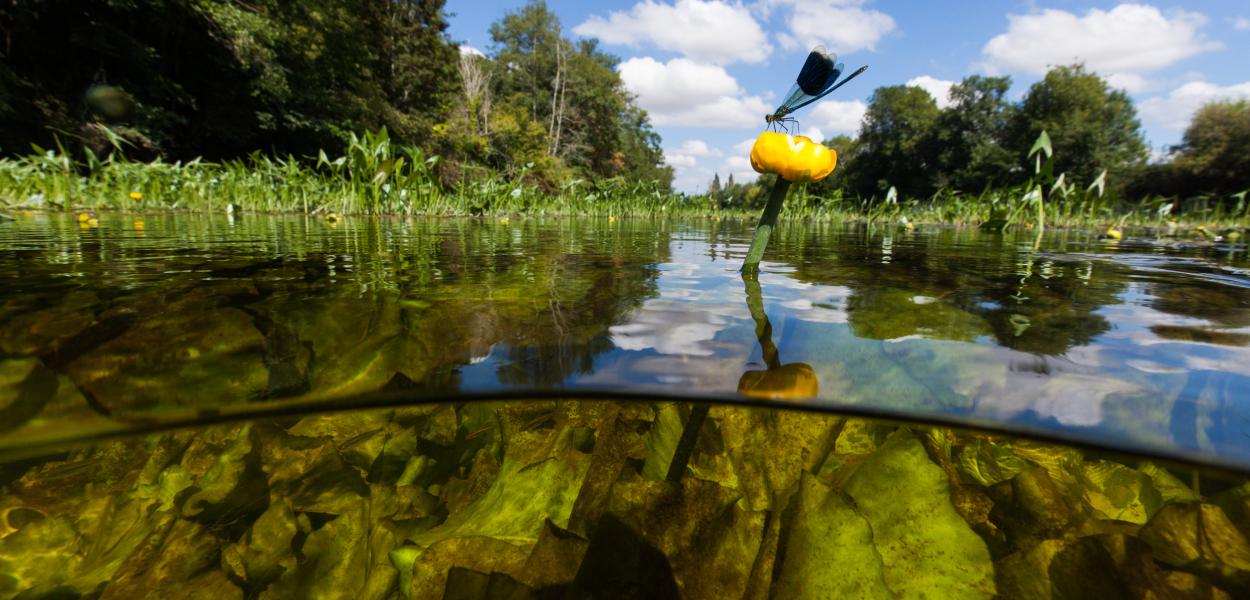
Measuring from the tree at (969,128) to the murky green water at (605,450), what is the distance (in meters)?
40.6

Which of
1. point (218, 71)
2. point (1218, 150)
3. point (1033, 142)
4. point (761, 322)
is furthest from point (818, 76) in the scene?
point (1218, 150)

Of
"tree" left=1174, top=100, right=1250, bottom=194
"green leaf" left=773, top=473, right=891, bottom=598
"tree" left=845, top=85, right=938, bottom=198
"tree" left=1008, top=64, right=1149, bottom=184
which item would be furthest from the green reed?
"tree" left=845, top=85, right=938, bottom=198

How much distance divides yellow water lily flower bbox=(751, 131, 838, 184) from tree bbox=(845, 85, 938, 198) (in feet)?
139

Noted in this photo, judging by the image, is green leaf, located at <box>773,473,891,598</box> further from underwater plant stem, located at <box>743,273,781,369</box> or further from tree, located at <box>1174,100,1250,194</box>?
tree, located at <box>1174,100,1250,194</box>

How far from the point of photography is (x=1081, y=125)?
101ft

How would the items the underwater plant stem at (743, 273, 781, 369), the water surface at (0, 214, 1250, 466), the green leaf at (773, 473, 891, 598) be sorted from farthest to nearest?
the underwater plant stem at (743, 273, 781, 369) < the water surface at (0, 214, 1250, 466) < the green leaf at (773, 473, 891, 598)

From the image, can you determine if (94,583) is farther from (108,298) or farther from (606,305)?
(606,305)

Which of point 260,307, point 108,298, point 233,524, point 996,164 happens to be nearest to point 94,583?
point 233,524

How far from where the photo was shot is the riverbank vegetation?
6785 mm

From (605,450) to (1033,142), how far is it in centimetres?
2745

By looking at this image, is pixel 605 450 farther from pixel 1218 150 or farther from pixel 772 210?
pixel 1218 150

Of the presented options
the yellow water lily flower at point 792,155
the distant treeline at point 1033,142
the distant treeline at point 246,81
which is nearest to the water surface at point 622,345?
the yellow water lily flower at point 792,155

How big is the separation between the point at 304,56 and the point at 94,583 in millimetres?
20407

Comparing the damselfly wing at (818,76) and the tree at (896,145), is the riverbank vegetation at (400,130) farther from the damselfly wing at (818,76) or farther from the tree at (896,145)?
the damselfly wing at (818,76)
